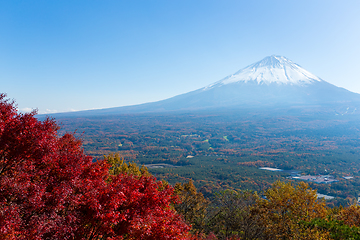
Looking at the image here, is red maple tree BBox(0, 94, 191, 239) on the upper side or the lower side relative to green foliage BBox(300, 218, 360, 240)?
upper

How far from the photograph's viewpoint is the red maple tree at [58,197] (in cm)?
579

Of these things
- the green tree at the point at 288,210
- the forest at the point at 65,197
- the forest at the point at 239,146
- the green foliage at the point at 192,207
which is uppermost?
the forest at the point at 65,197

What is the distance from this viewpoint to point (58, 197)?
20.3ft

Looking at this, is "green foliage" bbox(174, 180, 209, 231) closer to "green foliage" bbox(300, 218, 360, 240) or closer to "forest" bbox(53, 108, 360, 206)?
"green foliage" bbox(300, 218, 360, 240)

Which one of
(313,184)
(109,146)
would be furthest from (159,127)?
(313,184)

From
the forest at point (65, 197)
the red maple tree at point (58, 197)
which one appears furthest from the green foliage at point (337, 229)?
the red maple tree at point (58, 197)

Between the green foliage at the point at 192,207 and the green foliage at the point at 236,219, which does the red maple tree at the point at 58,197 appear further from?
the green foliage at the point at 192,207

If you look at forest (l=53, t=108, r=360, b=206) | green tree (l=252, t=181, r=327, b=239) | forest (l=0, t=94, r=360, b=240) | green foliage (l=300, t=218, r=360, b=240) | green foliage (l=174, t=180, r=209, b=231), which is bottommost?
forest (l=53, t=108, r=360, b=206)

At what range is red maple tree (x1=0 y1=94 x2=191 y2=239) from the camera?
19.0 feet

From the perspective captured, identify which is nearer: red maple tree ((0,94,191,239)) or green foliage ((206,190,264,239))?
red maple tree ((0,94,191,239))

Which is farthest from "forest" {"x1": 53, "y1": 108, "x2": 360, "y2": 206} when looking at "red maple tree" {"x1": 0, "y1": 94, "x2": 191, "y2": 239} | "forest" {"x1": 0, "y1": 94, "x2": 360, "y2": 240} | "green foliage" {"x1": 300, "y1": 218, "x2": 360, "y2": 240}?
"red maple tree" {"x1": 0, "y1": 94, "x2": 191, "y2": 239}

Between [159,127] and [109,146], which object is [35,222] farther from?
[159,127]

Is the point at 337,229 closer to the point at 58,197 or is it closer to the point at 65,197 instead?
the point at 65,197

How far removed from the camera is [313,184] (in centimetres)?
6694
